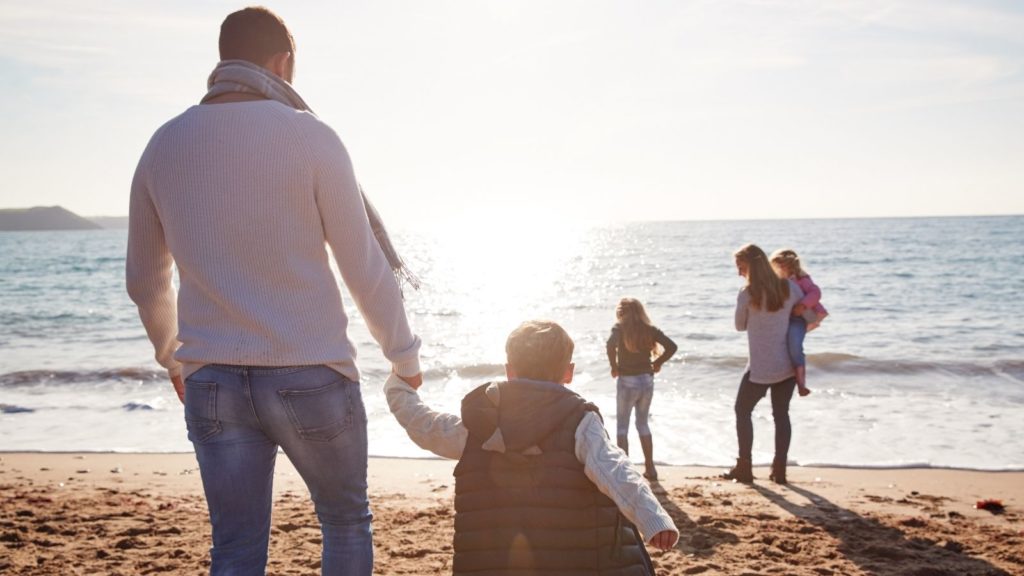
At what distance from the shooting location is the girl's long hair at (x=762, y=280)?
21.9ft

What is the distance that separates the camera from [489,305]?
96.0 feet

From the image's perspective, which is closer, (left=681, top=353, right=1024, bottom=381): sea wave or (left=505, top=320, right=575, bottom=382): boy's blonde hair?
(left=505, top=320, right=575, bottom=382): boy's blonde hair

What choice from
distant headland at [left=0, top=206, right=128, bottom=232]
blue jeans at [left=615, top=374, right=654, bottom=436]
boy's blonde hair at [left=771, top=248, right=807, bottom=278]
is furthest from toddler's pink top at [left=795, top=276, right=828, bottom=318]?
distant headland at [left=0, top=206, right=128, bottom=232]

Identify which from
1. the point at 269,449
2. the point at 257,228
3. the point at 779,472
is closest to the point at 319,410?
the point at 269,449

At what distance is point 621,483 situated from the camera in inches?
101

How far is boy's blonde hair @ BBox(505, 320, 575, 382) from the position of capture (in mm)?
2865

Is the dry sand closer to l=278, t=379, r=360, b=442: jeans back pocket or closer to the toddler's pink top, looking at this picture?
the toddler's pink top

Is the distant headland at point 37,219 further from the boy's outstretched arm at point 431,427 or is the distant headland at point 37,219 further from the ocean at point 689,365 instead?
the boy's outstretched arm at point 431,427

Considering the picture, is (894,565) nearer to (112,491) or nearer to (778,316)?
(778,316)

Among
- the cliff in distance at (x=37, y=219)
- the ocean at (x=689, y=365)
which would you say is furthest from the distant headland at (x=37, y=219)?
the ocean at (x=689, y=365)

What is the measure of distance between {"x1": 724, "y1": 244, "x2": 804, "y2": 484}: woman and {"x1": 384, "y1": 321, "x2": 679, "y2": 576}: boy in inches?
166

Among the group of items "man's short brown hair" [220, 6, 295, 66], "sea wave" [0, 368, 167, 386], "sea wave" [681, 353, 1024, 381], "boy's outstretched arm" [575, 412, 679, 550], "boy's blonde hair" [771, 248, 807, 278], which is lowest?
"sea wave" [0, 368, 167, 386]

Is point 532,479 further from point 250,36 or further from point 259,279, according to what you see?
point 250,36

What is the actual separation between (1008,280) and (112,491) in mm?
31863
